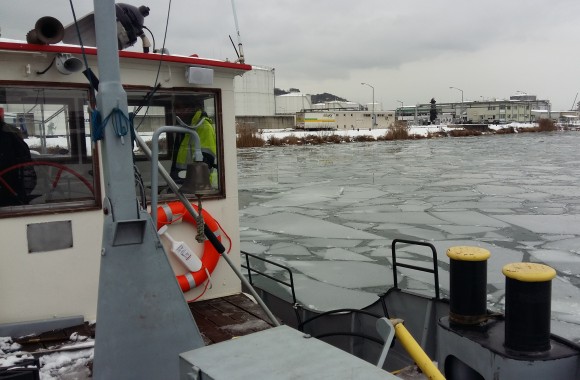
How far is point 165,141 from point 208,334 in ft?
6.31

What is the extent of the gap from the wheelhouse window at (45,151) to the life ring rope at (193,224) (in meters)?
0.59

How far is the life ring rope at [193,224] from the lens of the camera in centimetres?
462

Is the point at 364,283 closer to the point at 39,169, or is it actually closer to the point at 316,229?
the point at 316,229

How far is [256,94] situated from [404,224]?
67.5m

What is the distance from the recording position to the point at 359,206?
13.4 meters

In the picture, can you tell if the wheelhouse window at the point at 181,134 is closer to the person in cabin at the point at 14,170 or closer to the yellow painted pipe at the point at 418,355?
the person in cabin at the point at 14,170

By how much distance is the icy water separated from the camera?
732 cm

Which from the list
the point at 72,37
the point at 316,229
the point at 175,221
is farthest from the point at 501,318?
the point at 316,229

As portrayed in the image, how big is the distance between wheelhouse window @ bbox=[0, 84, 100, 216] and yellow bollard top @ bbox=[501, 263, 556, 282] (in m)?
3.24

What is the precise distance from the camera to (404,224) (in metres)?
11.1

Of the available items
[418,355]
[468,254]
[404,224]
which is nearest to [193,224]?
[468,254]

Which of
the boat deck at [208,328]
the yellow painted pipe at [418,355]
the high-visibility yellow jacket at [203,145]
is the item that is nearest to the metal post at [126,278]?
the boat deck at [208,328]

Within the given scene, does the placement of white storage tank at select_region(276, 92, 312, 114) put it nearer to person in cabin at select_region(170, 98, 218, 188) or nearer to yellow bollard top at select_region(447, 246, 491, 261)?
person in cabin at select_region(170, 98, 218, 188)

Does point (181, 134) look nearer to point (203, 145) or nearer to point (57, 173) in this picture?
point (203, 145)
